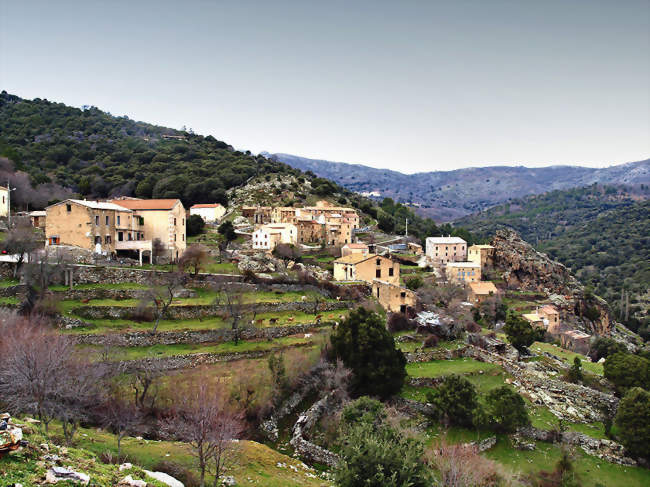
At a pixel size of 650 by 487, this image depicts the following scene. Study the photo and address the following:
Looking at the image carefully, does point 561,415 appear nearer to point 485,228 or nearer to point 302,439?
point 302,439

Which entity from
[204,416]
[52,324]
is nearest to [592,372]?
[204,416]

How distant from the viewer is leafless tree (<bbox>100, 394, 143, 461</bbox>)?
16531mm

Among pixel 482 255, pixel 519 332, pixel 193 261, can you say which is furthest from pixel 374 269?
pixel 482 255

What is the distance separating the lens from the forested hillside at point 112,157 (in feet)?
260

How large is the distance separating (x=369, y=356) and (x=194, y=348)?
10.7 m

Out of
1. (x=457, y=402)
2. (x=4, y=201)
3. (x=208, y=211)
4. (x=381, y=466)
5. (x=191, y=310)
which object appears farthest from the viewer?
(x=208, y=211)

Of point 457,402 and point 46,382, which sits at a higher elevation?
point 46,382

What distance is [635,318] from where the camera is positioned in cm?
7962

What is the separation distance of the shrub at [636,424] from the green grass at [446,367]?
835cm

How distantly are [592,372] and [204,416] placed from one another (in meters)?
31.2

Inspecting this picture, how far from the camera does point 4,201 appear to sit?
43.7 m

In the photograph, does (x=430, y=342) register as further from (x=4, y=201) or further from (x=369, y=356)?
(x=4, y=201)

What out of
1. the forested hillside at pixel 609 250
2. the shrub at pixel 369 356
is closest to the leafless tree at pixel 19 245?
the shrub at pixel 369 356

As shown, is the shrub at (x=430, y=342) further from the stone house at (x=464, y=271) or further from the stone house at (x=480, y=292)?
the stone house at (x=464, y=271)
